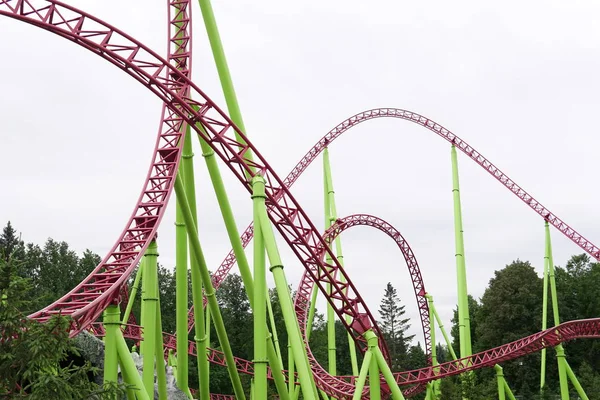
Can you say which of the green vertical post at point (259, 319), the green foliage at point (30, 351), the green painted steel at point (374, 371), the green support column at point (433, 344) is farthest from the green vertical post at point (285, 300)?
the green support column at point (433, 344)

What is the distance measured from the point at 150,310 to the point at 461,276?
10167 mm

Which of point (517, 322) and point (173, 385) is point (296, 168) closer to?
point (173, 385)

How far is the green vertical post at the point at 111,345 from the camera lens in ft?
27.9

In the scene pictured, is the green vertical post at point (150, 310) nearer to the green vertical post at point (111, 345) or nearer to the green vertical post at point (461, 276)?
the green vertical post at point (111, 345)

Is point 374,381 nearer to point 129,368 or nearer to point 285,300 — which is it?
point 285,300

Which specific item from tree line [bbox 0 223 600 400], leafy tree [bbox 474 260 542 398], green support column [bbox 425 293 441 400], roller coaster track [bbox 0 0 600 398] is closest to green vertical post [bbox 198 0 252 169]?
roller coaster track [bbox 0 0 600 398]

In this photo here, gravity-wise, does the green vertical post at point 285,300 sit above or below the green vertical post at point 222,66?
below

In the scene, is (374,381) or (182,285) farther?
(182,285)

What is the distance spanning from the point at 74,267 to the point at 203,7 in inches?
1143

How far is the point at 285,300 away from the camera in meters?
9.70

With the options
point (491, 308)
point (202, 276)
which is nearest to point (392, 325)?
point (491, 308)

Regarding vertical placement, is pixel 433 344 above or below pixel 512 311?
below

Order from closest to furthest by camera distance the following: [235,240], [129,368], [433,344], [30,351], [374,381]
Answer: [30,351] < [129,368] < [235,240] < [374,381] < [433,344]

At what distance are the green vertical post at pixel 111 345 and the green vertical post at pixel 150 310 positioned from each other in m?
0.77
